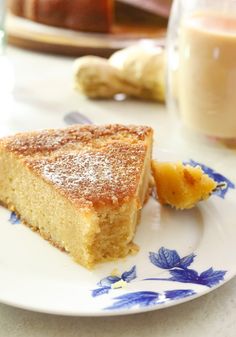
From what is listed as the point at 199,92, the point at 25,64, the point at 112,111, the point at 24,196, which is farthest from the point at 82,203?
the point at 25,64

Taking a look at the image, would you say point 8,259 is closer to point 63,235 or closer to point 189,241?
point 63,235

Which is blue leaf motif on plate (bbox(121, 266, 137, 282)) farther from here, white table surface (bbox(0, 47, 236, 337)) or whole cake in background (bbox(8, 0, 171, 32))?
whole cake in background (bbox(8, 0, 171, 32))

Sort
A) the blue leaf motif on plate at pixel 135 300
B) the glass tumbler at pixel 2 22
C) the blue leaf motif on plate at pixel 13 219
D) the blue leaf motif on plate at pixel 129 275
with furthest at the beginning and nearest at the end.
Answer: the glass tumbler at pixel 2 22 → the blue leaf motif on plate at pixel 13 219 → the blue leaf motif on plate at pixel 129 275 → the blue leaf motif on plate at pixel 135 300

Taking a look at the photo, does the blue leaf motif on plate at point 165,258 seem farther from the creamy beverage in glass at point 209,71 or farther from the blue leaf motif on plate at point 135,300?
the creamy beverage in glass at point 209,71

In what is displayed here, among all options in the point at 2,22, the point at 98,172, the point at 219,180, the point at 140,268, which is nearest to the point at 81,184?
the point at 98,172

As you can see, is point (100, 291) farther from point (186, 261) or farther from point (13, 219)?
point (13, 219)

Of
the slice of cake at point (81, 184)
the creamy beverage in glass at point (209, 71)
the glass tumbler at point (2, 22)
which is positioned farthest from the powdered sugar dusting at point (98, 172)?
the glass tumbler at point (2, 22)

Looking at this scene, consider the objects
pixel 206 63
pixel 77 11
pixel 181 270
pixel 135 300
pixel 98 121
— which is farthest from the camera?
pixel 77 11
